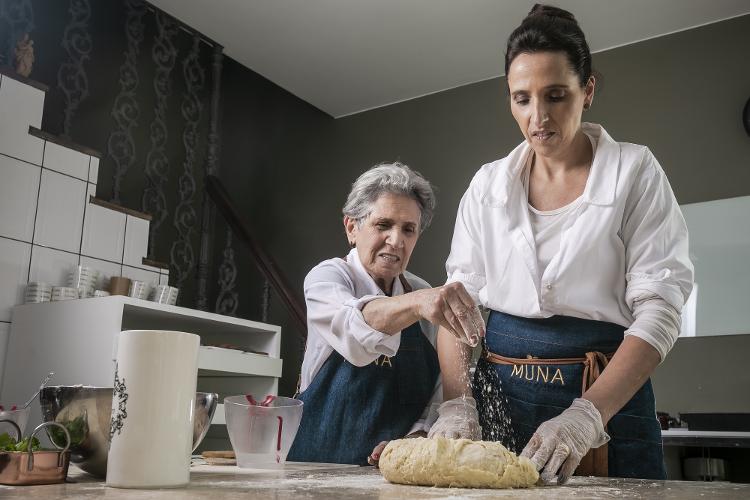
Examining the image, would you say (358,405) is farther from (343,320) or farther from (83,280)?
(83,280)

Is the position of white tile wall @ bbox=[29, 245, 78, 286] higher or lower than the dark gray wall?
lower

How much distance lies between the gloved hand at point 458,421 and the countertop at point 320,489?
22cm

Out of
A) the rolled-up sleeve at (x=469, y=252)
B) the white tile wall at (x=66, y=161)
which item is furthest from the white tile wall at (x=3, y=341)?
the rolled-up sleeve at (x=469, y=252)

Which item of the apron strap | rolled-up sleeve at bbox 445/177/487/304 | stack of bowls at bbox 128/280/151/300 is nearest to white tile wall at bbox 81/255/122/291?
stack of bowls at bbox 128/280/151/300

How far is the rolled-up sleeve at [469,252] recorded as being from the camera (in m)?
1.44

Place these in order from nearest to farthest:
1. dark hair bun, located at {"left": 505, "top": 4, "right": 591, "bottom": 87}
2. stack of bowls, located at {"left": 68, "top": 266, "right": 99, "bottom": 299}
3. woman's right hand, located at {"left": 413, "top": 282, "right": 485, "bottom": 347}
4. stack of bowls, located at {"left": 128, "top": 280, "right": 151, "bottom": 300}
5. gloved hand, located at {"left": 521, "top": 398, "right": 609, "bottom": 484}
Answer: gloved hand, located at {"left": 521, "top": 398, "right": 609, "bottom": 484}
woman's right hand, located at {"left": 413, "top": 282, "right": 485, "bottom": 347}
dark hair bun, located at {"left": 505, "top": 4, "right": 591, "bottom": 87}
stack of bowls, located at {"left": 68, "top": 266, "right": 99, "bottom": 299}
stack of bowls, located at {"left": 128, "top": 280, "right": 151, "bottom": 300}

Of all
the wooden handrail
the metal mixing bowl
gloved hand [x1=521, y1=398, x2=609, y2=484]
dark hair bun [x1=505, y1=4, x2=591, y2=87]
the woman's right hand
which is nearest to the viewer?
the metal mixing bowl

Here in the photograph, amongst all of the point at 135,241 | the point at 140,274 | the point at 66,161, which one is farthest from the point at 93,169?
the point at 140,274

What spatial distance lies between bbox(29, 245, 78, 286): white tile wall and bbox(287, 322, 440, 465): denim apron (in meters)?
1.73

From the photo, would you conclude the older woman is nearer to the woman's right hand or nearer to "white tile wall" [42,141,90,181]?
the woman's right hand

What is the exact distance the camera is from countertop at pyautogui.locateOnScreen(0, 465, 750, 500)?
66 centimetres

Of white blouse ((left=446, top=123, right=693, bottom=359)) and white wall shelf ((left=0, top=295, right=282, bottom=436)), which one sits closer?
white blouse ((left=446, top=123, right=693, bottom=359))

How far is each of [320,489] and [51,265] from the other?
8.10ft

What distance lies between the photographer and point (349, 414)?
1519 millimetres
